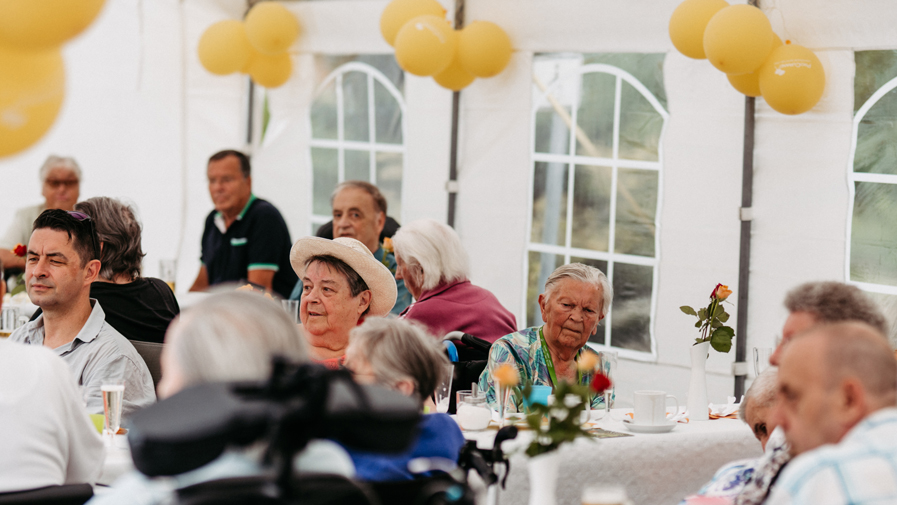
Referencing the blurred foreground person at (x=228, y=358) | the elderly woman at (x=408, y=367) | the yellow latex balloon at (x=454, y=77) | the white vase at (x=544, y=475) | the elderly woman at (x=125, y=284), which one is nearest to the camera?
the blurred foreground person at (x=228, y=358)

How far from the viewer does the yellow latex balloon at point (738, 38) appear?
391 centimetres

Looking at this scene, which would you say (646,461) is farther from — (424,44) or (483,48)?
(483,48)

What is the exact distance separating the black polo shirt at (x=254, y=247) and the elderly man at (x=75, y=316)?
7.42 feet

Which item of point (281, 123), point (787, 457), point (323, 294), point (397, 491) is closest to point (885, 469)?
point (787, 457)

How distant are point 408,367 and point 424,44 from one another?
3.25 meters

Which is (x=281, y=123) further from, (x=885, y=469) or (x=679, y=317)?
(x=885, y=469)

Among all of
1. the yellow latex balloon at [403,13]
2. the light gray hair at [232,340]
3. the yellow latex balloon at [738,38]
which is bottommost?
the light gray hair at [232,340]

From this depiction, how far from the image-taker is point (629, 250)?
514 cm

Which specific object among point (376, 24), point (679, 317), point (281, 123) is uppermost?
point (376, 24)

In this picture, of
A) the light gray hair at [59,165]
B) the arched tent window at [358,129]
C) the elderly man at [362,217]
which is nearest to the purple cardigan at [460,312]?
the elderly man at [362,217]

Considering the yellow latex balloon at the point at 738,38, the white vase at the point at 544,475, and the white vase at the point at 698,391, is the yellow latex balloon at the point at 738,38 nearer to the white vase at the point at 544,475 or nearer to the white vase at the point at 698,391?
the white vase at the point at 698,391

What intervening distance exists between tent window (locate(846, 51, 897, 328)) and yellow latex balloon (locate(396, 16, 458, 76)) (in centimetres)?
210

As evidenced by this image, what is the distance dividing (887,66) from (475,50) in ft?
7.10

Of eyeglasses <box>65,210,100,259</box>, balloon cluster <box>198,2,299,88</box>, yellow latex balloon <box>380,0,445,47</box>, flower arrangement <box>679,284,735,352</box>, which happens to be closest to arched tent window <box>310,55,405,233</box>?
balloon cluster <box>198,2,299,88</box>
